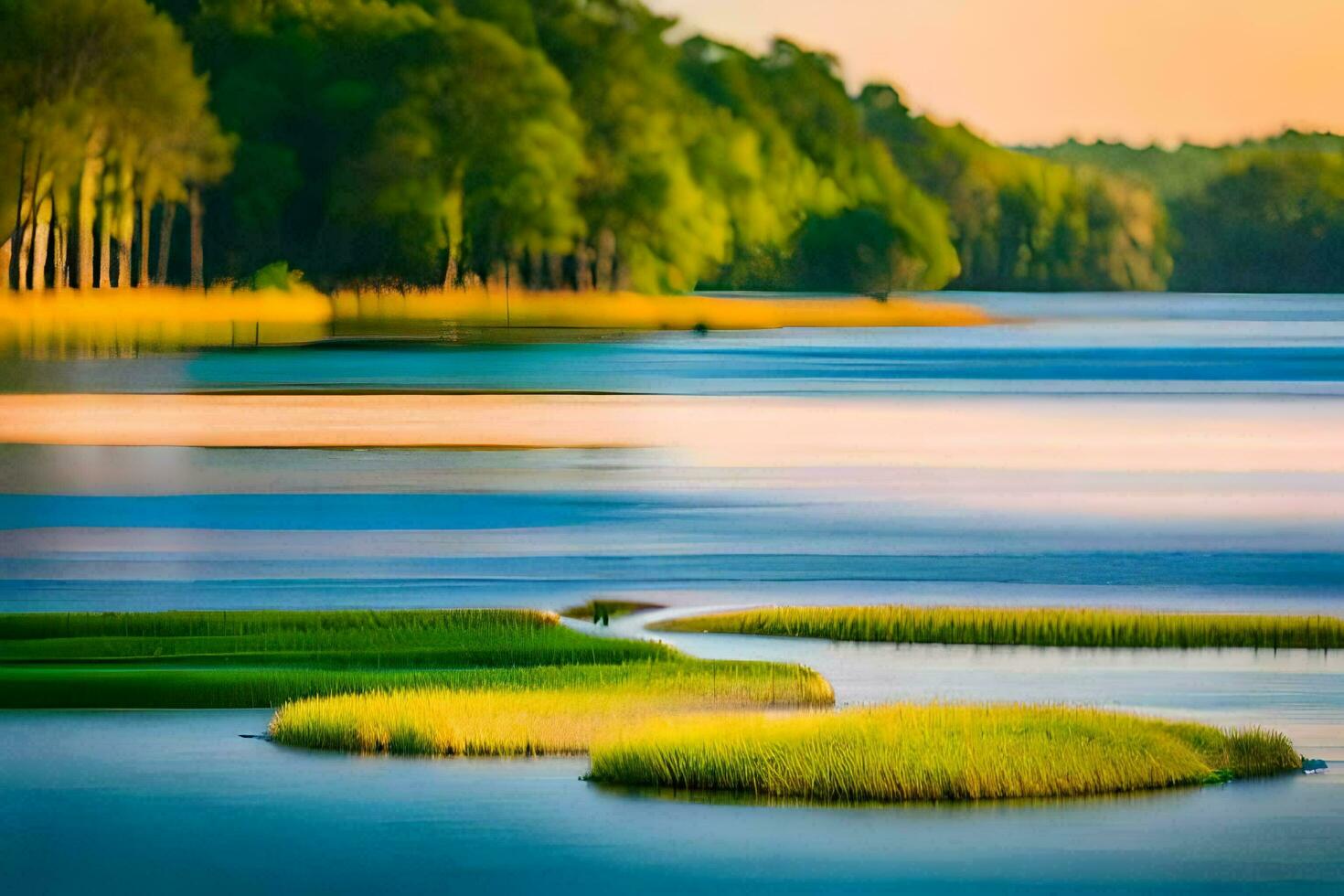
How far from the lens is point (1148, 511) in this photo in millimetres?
31062

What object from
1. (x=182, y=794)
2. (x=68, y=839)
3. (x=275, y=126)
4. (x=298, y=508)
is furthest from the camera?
(x=275, y=126)

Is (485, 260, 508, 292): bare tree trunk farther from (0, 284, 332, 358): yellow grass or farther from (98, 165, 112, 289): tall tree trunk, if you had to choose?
(98, 165, 112, 289): tall tree trunk

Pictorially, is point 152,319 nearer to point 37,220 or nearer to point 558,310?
point 37,220

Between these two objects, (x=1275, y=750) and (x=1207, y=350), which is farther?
(x=1207, y=350)

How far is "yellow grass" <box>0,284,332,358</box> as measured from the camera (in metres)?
75.4

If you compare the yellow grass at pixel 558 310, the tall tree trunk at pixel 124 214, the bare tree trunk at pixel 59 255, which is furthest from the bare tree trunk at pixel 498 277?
the bare tree trunk at pixel 59 255

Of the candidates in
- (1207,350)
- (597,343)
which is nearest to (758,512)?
(597,343)

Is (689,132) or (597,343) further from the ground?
(689,132)

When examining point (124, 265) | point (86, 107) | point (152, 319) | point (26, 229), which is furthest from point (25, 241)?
point (124, 265)

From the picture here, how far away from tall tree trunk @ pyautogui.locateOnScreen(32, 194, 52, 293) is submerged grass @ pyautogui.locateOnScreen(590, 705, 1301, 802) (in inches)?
2681

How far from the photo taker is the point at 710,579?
23.3m

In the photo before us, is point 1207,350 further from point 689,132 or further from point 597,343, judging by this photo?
point 689,132

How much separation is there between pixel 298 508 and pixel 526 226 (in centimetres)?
6368

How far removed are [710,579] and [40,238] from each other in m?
62.7
